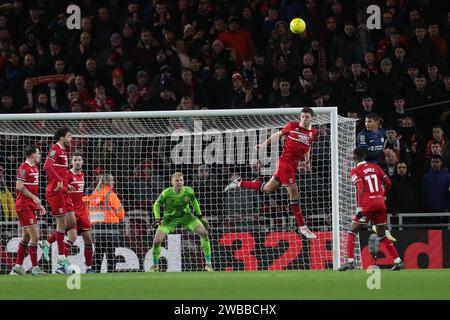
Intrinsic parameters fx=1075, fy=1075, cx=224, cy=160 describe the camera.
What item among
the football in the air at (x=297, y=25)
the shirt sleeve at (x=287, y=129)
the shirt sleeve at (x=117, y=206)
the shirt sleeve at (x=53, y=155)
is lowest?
the shirt sleeve at (x=117, y=206)

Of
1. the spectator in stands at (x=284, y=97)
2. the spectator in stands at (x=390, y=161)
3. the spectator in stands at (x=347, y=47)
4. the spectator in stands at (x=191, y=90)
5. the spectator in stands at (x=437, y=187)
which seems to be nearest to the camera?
the spectator in stands at (x=437, y=187)

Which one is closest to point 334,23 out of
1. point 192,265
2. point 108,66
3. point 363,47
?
point 363,47

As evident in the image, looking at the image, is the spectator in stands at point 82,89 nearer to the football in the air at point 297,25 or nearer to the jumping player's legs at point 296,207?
the football in the air at point 297,25

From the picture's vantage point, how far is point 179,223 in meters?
14.5

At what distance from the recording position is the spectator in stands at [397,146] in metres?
15.2

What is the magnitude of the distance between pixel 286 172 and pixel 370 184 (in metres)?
1.37

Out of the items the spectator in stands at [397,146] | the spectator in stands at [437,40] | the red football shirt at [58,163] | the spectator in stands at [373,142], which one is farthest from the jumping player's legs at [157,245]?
the spectator in stands at [437,40]

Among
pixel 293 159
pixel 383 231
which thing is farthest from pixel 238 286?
pixel 293 159

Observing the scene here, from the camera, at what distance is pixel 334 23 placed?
683 inches

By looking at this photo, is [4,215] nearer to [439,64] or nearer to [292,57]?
[292,57]

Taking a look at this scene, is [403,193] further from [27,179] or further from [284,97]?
[27,179]

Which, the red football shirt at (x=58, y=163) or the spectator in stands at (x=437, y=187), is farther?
the spectator in stands at (x=437, y=187)

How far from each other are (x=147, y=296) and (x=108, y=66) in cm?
813

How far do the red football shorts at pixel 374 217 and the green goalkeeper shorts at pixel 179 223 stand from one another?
8.03 ft
